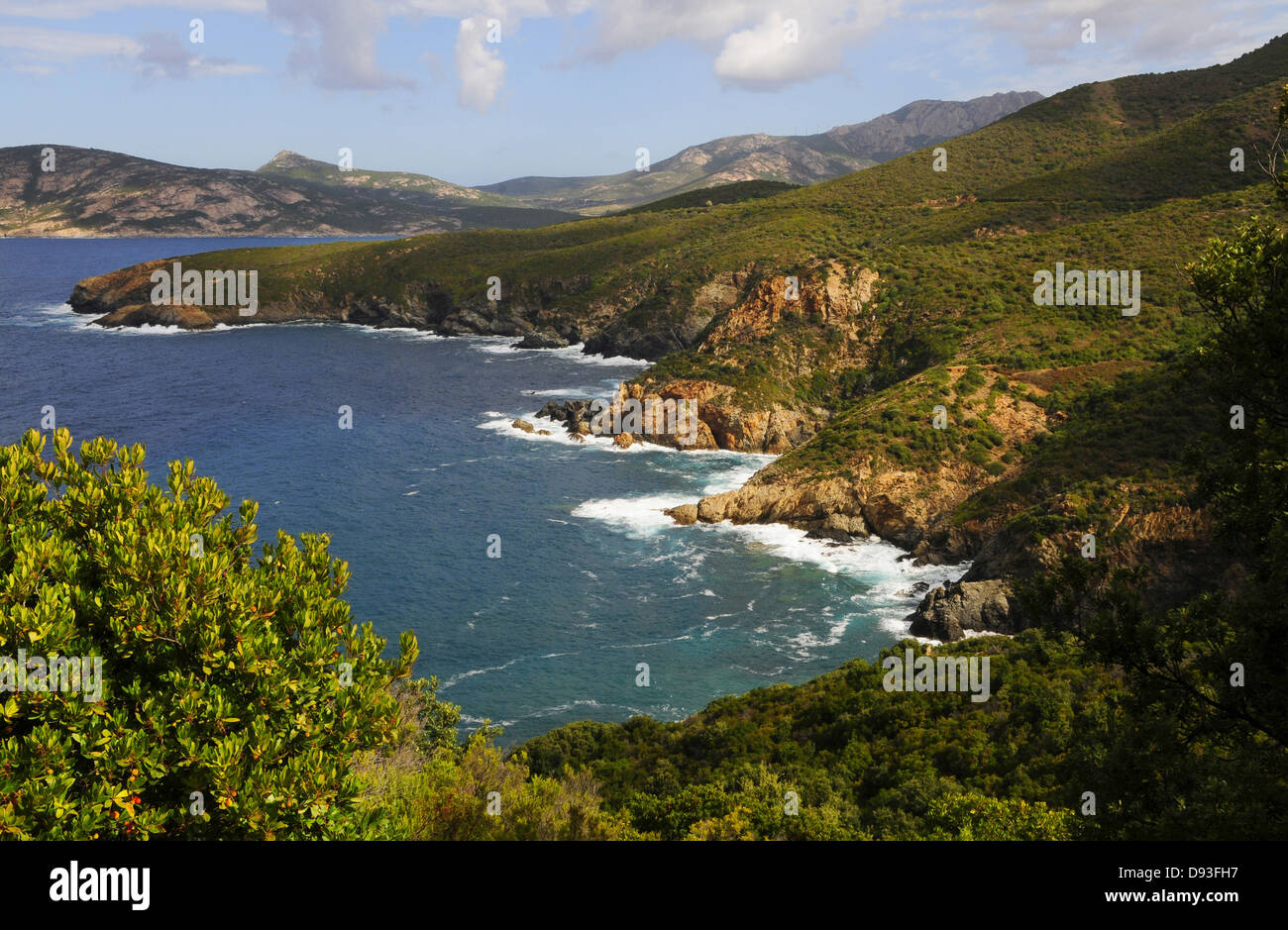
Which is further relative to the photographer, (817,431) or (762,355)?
(762,355)

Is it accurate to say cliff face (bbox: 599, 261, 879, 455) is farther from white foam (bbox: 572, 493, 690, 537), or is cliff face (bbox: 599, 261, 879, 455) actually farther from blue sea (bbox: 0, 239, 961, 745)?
white foam (bbox: 572, 493, 690, 537)

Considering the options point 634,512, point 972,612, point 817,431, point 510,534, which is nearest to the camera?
point 972,612

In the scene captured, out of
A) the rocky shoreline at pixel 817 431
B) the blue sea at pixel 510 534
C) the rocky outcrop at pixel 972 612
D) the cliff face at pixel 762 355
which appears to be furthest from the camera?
the cliff face at pixel 762 355

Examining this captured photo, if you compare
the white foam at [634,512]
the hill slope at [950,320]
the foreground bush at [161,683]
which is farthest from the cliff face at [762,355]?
the foreground bush at [161,683]

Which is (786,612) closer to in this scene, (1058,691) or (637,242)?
(1058,691)

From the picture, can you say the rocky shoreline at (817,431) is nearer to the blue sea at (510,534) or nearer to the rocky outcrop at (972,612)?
the rocky outcrop at (972,612)

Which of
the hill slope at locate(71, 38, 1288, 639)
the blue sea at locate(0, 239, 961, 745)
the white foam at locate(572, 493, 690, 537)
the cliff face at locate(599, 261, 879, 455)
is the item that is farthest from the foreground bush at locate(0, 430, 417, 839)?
the cliff face at locate(599, 261, 879, 455)

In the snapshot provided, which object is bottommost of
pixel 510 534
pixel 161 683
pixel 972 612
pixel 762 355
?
pixel 972 612

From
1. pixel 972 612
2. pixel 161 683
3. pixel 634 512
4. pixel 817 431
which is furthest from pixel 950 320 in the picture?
pixel 161 683

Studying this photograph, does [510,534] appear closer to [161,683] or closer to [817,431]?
[817,431]

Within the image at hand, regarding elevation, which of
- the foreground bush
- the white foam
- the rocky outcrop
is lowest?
the rocky outcrop
